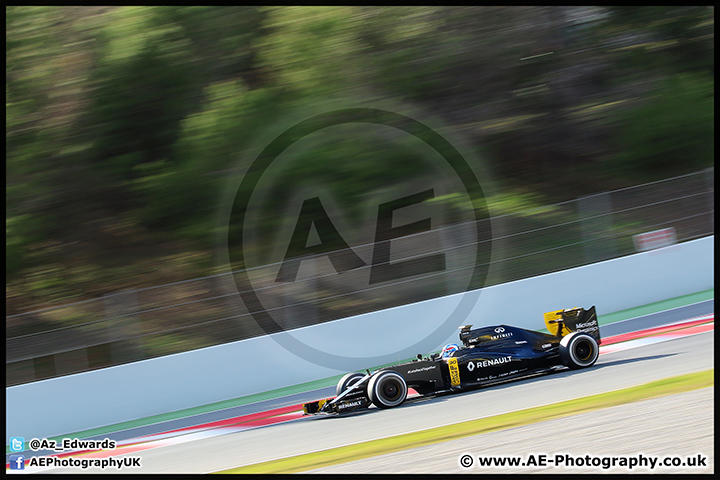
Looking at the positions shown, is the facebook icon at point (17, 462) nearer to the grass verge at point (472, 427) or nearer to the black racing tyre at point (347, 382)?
the grass verge at point (472, 427)

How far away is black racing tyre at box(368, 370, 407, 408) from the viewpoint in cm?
579

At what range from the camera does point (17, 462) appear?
6.05 metres

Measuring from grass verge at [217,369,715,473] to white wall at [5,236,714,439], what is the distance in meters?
3.15

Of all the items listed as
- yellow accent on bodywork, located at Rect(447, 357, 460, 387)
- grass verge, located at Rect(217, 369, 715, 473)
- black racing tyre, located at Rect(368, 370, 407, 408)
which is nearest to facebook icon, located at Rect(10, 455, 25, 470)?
grass verge, located at Rect(217, 369, 715, 473)

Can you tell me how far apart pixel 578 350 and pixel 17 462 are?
17.2 ft

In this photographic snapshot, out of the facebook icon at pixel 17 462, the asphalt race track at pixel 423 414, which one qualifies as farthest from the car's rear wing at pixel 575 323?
the facebook icon at pixel 17 462

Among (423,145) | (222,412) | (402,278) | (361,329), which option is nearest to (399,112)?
(423,145)

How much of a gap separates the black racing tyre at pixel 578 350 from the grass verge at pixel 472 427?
2.93 ft

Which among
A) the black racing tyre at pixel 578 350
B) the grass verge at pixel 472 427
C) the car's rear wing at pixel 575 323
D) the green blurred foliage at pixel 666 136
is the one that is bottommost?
the grass verge at pixel 472 427

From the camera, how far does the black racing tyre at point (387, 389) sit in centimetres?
579

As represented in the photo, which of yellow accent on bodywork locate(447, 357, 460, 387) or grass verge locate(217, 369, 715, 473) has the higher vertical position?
yellow accent on bodywork locate(447, 357, 460, 387)

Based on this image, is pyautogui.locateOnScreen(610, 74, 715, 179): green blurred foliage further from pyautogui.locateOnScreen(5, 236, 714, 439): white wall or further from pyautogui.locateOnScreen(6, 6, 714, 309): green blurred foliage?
pyautogui.locateOnScreen(5, 236, 714, 439): white wall

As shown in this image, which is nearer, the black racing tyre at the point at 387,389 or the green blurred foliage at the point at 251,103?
the black racing tyre at the point at 387,389

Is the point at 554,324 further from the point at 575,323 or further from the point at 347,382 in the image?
the point at 347,382
